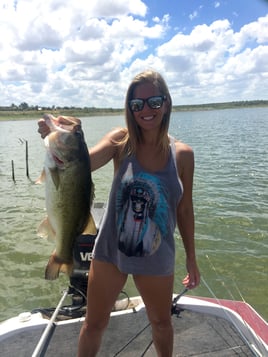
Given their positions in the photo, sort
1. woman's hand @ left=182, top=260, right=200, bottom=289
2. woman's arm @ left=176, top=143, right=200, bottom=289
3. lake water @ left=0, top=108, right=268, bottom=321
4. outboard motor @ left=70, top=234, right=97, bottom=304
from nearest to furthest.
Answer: woman's arm @ left=176, top=143, right=200, bottom=289, woman's hand @ left=182, top=260, right=200, bottom=289, outboard motor @ left=70, top=234, right=97, bottom=304, lake water @ left=0, top=108, right=268, bottom=321

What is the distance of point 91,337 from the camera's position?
303 cm

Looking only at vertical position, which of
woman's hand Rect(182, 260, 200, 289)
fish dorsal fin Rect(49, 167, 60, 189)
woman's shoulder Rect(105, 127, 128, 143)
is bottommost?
woman's hand Rect(182, 260, 200, 289)

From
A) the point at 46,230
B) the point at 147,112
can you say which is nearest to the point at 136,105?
the point at 147,112

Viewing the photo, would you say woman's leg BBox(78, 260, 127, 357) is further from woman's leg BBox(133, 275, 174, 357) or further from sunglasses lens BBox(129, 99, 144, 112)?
sunglasses lens BBox(129, 99, 144, 112)

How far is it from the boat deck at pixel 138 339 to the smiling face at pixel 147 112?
7.61 feet

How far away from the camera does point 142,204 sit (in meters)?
2.86

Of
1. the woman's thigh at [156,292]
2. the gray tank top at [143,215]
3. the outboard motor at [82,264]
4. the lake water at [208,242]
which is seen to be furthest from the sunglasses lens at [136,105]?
the lake water at [208,242]

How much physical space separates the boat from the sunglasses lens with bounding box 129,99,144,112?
1.60 metres

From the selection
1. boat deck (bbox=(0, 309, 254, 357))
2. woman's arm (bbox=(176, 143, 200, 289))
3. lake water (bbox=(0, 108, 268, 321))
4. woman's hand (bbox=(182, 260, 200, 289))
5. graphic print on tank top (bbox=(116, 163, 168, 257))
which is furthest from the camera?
lake water (bbox=(0, 108, 268, 321))

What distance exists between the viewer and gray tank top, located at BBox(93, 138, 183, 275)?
2844 millimetres

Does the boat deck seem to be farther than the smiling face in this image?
Yes

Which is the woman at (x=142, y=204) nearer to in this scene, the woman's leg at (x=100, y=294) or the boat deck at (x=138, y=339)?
the woman's leg at (x=100, y=294)

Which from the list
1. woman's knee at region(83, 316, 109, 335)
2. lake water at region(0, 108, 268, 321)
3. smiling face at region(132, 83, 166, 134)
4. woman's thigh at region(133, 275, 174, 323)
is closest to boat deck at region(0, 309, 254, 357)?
lake water at region(0, 108, 268, 321)

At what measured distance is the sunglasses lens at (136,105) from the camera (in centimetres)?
280
